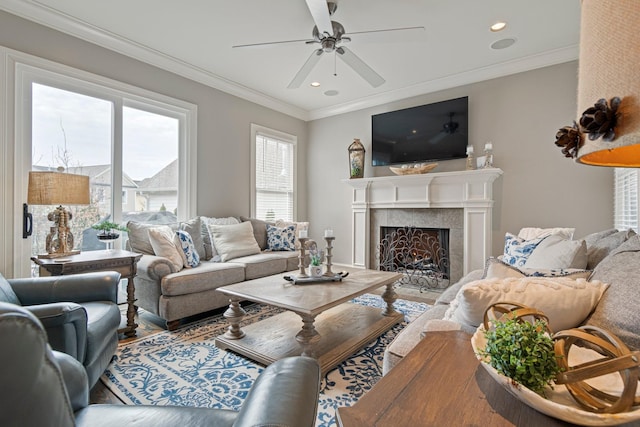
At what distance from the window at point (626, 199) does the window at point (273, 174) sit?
425 cm

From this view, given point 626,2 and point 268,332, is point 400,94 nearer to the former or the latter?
point 268,332

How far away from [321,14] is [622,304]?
7.83 feet

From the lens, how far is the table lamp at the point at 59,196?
7.56 feet

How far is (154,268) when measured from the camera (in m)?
2.71

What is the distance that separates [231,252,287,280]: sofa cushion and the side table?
106cm

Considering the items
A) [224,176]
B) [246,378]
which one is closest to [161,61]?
[224,176]

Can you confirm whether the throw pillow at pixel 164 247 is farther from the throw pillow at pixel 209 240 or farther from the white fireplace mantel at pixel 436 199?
the white fireplace mantel at pixel 436 199

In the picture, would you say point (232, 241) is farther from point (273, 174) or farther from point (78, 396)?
point (78, 396)

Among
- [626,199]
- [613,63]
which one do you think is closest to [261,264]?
[613,63]

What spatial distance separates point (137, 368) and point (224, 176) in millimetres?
2839

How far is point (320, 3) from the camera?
6.97 feet

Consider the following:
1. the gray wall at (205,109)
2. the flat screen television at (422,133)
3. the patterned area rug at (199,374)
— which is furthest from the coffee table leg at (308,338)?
the flat screen television at (422,133)

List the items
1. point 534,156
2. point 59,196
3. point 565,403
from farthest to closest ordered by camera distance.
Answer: point 534,156 < point 59,196 < point 565,403

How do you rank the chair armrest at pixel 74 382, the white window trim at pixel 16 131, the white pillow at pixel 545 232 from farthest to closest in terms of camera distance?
the white pillow at pixel 545 232 < the white window trim at pixel 16 131 < the chair armrest at pixel 74 382
